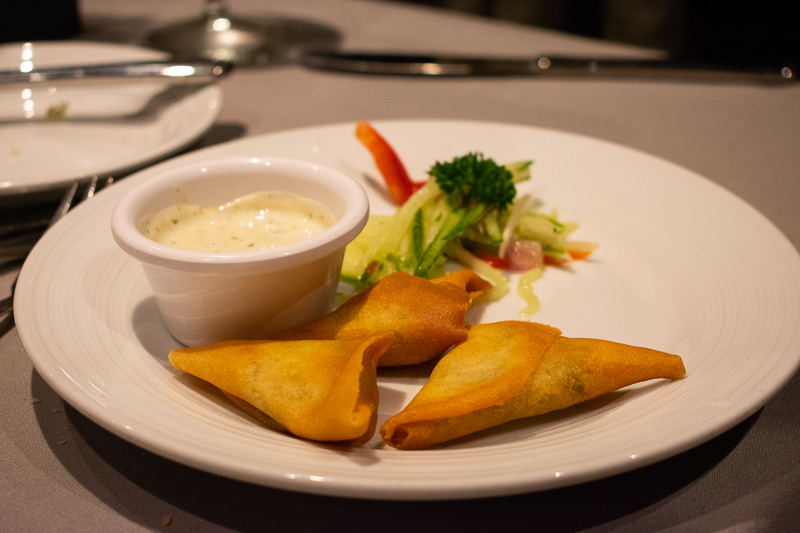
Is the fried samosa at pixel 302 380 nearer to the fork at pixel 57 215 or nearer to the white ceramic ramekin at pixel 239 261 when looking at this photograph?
the white ceramic ramekin at pixel 239 261

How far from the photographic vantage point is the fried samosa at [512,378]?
4.56 ft

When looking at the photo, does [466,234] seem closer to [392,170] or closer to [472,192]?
[472,192]

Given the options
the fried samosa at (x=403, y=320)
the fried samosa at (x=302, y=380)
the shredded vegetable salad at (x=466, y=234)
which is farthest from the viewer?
the shredded vegetable salad at (x=466, y=234)

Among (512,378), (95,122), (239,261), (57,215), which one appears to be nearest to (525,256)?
(512,378)

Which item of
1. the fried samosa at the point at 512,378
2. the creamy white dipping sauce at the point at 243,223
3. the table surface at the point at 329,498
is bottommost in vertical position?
the table surface at the point at 329,498

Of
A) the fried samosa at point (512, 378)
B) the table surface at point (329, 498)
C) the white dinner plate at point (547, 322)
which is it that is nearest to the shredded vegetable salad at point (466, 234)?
the white dinner plate at point (547, 322)

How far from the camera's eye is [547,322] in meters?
2.05

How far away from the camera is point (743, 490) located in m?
1.38

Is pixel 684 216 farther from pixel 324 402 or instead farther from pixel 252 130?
pixel 252 130

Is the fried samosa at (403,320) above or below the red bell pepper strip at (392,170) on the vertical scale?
below

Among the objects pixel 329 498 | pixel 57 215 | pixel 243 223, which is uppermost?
pixel 243 223

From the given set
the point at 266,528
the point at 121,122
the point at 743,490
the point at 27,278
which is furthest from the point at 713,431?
the point at 121,122

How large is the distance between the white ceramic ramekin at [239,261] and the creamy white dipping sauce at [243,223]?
0.03m

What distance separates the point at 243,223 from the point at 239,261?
1.61 ft
